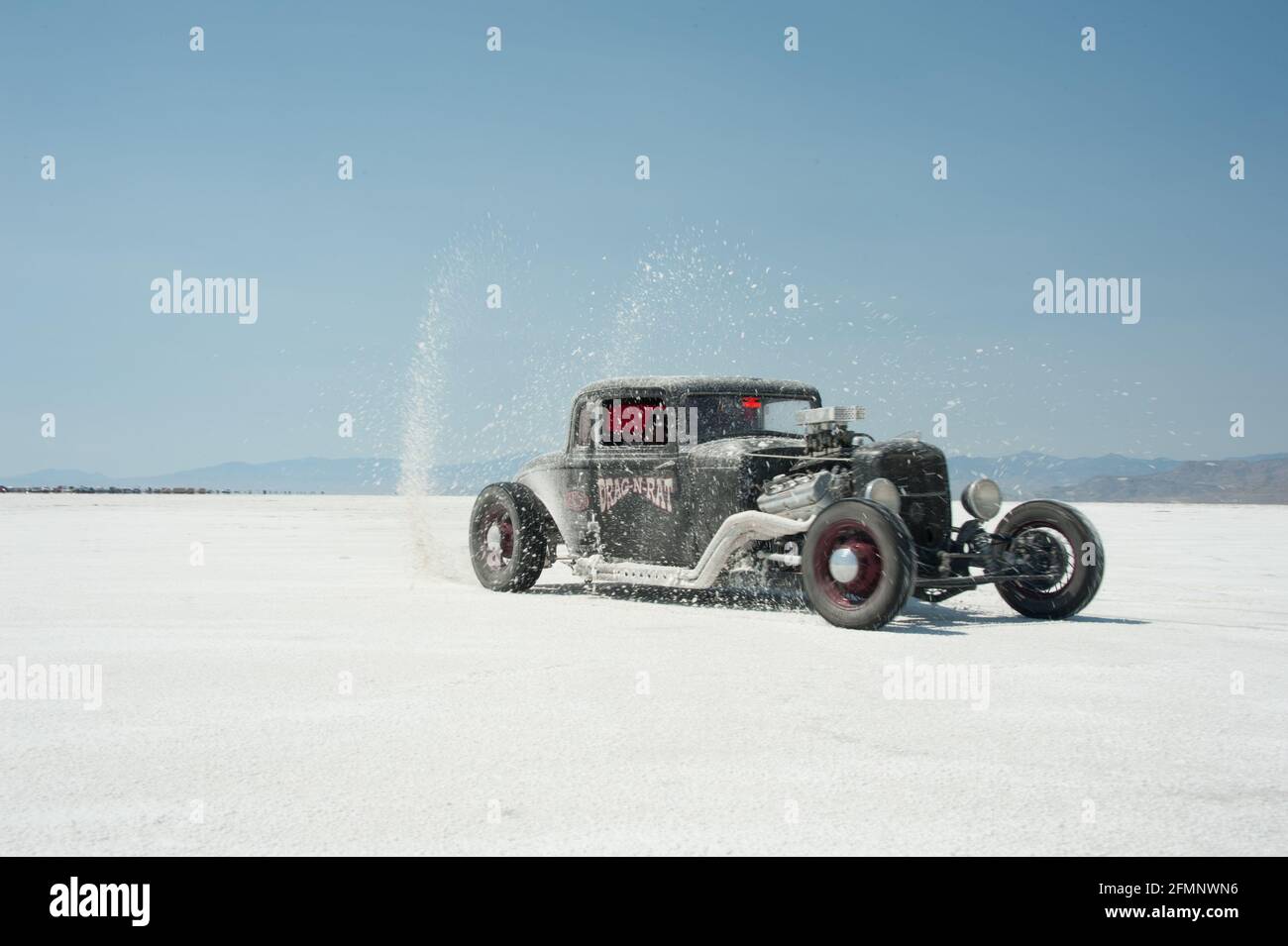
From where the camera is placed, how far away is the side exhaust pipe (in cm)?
824

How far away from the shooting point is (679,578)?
8992 millimetres

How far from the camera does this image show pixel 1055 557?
8734 mm

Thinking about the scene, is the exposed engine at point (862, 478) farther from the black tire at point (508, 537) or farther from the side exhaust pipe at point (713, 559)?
the black tire at point (508, 537)

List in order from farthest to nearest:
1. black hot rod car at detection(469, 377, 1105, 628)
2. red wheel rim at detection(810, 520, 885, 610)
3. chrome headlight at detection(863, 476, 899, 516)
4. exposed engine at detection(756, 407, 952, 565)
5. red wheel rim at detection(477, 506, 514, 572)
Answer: red wheel rim at detection(477, 506, 514, 572) → exposed engine at detection(756, 407, 952, 565) → chrome headlight at detection(863, 476, 899, 516) → black hot rod car at detection(469, 377, 1105, 628) → red wheel rim at detection(810, 520, 885, 610)

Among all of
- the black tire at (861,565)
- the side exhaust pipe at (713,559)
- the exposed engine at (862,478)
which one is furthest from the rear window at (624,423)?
the black tire at (861,565)

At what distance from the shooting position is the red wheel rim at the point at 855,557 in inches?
298

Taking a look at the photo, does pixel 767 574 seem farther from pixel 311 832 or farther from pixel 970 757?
pixel 311 832

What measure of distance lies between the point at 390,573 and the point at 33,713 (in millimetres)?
7348

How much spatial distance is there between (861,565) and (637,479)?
2.56 meters

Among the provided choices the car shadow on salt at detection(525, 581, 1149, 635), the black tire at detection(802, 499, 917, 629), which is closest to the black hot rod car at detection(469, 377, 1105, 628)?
the black tire at detection(802, 499, 917, 629)

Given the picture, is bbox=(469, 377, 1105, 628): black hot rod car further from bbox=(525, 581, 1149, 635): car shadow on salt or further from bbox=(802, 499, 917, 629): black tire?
bbox=(525, 581, 1149, 635): car shadow on salt

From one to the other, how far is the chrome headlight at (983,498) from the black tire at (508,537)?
3970mm

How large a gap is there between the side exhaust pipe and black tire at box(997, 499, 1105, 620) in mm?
1877
